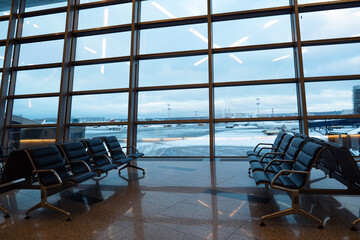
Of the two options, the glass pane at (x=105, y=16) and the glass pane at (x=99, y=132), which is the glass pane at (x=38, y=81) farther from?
the glass pane at (x=105, y=16)

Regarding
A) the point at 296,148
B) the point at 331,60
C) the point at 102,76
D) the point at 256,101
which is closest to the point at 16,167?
the point at 296,148

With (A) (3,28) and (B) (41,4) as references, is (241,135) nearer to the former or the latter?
(B) (41,4)

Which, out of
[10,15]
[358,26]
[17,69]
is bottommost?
[17,69]

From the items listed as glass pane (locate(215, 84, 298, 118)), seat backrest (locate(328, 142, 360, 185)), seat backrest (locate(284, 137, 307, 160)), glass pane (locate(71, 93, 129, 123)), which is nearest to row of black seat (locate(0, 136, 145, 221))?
seat backrest (locate(284, 137, 307, 160))

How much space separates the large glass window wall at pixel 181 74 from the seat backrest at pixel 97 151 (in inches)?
77.8

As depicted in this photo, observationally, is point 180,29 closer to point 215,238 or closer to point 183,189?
point 183,189

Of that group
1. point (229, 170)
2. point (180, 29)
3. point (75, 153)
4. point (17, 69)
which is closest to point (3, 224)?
point (75, 153)

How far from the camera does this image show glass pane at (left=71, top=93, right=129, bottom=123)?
18.6 ft

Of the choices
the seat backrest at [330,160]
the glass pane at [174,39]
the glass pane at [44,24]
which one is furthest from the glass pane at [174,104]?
the glass pane at [44,24]

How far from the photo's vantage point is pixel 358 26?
15.9 ft

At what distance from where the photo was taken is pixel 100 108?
5828mm

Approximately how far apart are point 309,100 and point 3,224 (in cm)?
577

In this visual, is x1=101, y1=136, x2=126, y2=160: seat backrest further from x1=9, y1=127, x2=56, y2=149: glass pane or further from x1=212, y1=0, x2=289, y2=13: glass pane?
x1=212, y1=0, x2=289, y2=13: glass pane

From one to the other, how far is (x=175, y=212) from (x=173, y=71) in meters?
4.17
